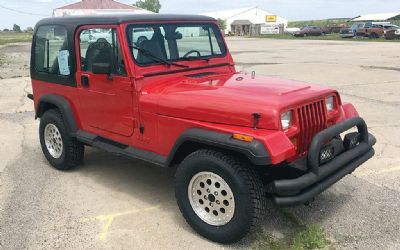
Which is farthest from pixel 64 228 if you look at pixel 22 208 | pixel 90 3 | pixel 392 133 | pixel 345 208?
pixel 90 3

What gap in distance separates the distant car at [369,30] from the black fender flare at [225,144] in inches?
1627

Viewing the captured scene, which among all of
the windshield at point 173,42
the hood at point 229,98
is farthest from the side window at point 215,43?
the hood at point 229,98

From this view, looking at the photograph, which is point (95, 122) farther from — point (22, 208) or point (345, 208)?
point (345, 208)

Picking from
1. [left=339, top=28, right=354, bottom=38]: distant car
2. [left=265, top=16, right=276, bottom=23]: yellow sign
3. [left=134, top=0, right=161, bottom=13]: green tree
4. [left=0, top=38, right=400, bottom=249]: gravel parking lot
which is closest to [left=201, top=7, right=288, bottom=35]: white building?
[left=265, top=16, right=276, bottom=23]: yellow sign

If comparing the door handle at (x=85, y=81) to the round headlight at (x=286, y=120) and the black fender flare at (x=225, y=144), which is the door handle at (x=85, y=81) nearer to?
the black fender flare at (x=225, y=144)

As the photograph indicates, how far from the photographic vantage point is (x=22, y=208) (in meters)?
4.34

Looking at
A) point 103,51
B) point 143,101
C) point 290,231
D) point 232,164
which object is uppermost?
point 103,51

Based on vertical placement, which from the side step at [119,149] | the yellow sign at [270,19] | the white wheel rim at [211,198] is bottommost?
the white wheel rim at [211,198]

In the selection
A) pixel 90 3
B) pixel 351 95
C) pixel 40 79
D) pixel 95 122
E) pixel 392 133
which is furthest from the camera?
pixel 90 3

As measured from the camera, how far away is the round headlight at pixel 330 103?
156 inches

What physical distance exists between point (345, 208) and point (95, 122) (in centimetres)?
280

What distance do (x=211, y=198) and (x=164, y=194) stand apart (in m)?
1.17

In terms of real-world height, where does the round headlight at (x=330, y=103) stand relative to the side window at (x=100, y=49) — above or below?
below

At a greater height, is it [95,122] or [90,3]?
[90,3]
